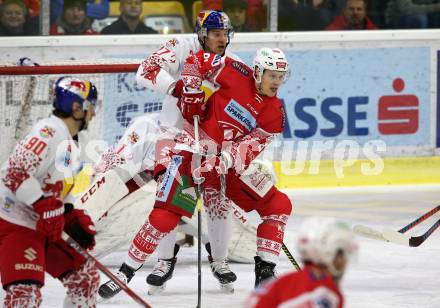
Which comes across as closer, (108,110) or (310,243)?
(310,243)

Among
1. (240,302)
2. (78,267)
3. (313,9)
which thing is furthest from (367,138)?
(78,267)

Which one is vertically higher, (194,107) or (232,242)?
(194,107)

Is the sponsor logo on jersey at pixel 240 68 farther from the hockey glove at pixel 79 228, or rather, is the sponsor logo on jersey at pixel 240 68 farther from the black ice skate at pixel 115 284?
the hockey glove at pixel 79 228

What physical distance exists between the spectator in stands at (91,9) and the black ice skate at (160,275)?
2612 mm

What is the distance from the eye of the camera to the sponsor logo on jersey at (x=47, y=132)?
4.35 m

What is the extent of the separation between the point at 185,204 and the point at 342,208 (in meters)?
2.49

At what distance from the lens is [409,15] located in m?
9.06

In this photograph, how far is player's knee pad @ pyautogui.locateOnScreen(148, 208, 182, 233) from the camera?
5535 mm

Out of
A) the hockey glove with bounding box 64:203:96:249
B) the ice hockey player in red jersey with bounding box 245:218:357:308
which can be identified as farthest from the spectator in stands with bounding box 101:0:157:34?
the ice hockey player in red jersey with bounding box 245:218:357:308

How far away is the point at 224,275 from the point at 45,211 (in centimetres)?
185

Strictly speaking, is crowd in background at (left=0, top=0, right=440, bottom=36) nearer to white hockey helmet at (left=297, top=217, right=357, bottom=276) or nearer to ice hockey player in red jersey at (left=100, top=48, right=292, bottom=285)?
ice hockey player in red jersey at (left=100, top=48, right=292, bottom=285)

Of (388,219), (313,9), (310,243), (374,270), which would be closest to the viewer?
(310,243)

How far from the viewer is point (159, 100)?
7.34 metres

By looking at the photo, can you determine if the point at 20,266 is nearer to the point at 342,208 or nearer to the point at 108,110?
the point at 108,110
